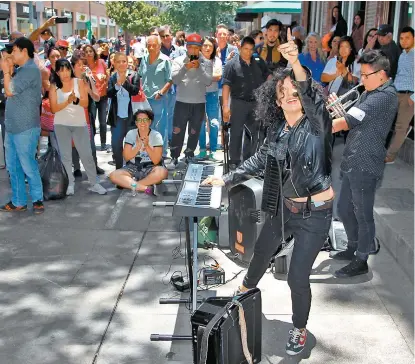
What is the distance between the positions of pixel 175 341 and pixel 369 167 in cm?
211

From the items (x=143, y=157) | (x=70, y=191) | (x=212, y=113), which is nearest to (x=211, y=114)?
(x=212, y=113)

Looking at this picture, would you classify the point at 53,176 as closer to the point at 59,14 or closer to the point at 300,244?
the point at 300,244

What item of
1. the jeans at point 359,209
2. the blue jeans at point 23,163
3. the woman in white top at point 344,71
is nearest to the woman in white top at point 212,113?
the woman in white top at point 344,71

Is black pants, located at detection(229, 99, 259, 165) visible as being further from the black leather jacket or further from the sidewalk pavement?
the black leather jacket

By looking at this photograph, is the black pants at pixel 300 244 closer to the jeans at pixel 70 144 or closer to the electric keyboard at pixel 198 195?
the electric keyboard at pixel 198 195

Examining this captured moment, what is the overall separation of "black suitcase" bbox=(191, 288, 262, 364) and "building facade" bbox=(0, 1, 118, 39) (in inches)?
686

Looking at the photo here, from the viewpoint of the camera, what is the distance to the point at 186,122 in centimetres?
911

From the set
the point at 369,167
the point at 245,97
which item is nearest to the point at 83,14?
the point at 245,97

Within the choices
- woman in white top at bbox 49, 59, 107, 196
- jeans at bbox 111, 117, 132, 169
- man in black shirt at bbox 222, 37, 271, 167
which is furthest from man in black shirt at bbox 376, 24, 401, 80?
woman in white top at bbox 49, 59, 107, 196

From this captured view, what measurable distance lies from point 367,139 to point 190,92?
4341 millimetres

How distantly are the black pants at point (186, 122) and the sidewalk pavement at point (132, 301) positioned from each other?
2.55m

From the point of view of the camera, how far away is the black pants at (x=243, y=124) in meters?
8.28

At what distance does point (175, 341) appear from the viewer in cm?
417

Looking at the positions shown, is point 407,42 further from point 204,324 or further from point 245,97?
point 204,324
